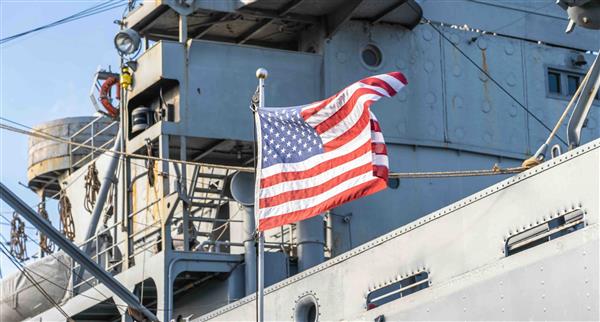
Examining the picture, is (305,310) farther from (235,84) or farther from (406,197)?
(235,84)

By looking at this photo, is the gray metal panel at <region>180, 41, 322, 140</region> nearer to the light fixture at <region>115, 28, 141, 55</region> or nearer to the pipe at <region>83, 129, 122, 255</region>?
the light fixture at <region>115, 28, 141, 55</region>

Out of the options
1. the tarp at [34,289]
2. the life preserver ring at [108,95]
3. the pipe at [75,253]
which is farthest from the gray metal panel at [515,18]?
the tarp at [34,289]

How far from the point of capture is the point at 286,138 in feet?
48.8

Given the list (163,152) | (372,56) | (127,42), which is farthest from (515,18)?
(163,152)

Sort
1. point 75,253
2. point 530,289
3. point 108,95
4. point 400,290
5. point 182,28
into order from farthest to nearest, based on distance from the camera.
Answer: point 108,95
point 182,28
point 75,253
point 400,290
point 530,289

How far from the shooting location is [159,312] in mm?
19844

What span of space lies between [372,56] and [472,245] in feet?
29.0

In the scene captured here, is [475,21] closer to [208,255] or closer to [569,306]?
[208,255]

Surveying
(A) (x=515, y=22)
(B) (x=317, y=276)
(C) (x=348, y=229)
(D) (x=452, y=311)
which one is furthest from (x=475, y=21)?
(D) (x=452, y=311)

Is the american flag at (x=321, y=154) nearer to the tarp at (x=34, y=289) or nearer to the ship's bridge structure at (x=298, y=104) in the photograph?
the ship's bridge structure at (x=298, y=104)

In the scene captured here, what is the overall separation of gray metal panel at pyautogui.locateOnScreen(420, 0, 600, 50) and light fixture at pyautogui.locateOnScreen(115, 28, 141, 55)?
200 inches

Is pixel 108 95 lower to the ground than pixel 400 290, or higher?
higher

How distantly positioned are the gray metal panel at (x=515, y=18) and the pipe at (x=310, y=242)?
4683 mm

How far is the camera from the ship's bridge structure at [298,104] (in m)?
20.5
